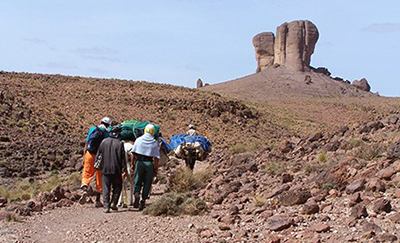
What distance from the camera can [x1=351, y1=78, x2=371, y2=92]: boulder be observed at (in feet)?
327

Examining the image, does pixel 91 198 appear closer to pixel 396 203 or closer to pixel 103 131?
pixel 103 131

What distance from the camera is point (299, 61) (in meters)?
97.4

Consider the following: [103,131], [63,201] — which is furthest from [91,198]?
[103,131]

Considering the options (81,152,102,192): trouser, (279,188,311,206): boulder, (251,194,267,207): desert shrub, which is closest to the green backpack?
(81,152,102,192): trouser

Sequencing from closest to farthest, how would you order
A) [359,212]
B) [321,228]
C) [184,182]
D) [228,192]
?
[321,228] → [359,212] → [228,192] → [184,182]

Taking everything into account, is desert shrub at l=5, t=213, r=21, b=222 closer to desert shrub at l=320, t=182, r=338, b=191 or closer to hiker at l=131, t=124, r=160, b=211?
hiker at l=131, t=124, r=160, b=211

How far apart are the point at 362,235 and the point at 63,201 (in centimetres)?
732

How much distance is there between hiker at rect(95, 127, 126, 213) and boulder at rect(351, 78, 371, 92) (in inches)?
3658

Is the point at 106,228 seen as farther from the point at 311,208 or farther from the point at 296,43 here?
the point at 296,43

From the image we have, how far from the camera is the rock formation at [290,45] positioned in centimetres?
9744

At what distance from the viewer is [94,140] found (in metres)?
11.7

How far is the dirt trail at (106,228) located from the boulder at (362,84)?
9322cm

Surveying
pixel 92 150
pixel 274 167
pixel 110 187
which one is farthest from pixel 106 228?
pixel 274 167

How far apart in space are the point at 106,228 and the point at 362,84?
95.7 m
